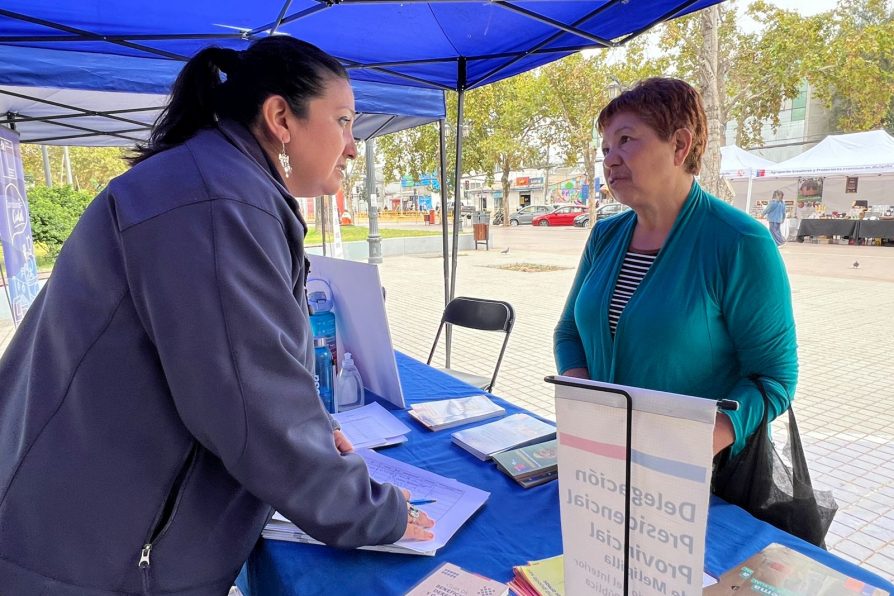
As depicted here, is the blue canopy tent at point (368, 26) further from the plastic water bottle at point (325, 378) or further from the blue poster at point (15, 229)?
the blue poster at point (15, 229)

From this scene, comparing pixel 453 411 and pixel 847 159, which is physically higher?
pixel 847 159

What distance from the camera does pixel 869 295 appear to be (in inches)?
317

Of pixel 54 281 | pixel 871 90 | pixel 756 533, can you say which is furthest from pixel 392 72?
pixel 871 90

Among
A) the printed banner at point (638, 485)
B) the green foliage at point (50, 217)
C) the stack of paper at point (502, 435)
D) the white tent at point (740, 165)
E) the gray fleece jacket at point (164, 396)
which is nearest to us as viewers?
the printed banner at point (638, 485)

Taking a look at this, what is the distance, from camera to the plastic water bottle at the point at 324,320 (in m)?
1.87

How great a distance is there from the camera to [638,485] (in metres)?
0.56

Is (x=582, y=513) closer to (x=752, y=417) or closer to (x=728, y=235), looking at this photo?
(x=752, y=417)

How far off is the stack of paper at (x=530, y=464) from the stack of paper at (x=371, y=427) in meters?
0.32

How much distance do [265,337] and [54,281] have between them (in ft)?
1.30

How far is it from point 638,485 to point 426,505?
72 cm

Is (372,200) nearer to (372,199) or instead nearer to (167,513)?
(372,199)

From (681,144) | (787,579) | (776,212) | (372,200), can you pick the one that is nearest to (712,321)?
(681,144)

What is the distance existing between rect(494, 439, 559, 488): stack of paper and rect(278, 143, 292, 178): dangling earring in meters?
0.87

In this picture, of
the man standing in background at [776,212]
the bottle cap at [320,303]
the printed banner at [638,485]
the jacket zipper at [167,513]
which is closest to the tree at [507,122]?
the man standing in background at [776,212]
